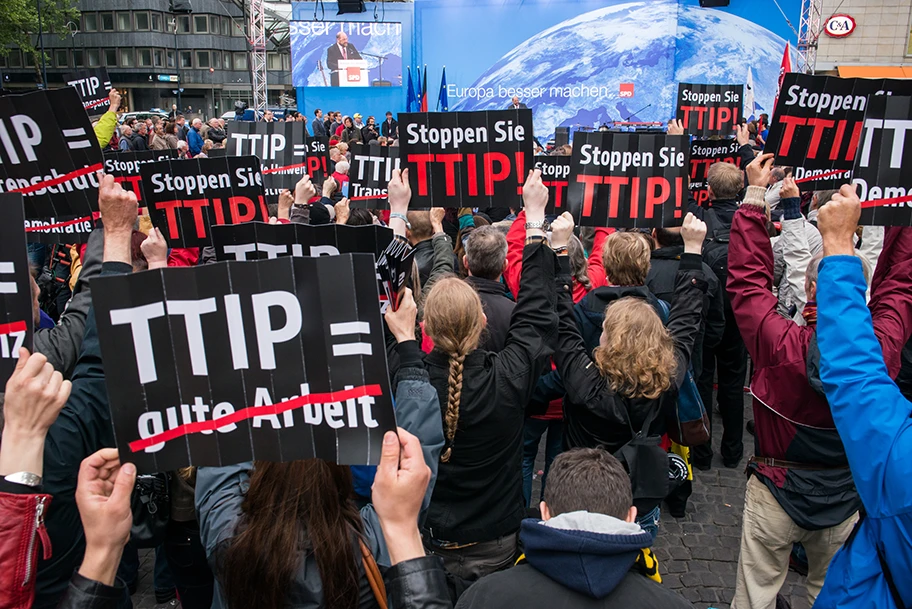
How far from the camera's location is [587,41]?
25734 mm

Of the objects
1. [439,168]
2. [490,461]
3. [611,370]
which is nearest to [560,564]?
[490,461]

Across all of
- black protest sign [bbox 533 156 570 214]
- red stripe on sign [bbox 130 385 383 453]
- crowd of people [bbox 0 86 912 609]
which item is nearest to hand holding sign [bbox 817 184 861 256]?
crowd of people [bbox 0 86 912 609]

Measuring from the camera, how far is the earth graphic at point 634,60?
80.7 feet

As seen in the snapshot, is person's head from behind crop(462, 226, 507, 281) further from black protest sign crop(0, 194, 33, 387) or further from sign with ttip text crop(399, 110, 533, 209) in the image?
black protest sign crop(0, 194, 33, 387)

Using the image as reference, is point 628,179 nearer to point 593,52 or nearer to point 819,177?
point 819,177

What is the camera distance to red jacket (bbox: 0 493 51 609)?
6.06 ft

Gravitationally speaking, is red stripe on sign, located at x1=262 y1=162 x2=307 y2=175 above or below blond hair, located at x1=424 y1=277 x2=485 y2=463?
above

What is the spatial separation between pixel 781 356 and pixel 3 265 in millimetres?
3210

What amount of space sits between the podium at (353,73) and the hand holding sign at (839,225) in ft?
90.6

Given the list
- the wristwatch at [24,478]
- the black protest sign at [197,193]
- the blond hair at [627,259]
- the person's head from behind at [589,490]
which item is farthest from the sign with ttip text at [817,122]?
the wristwatch at [24,478]

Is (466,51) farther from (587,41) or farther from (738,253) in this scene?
(738,253)

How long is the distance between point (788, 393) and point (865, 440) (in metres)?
1.49

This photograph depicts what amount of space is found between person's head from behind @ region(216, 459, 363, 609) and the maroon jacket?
220 centimetres

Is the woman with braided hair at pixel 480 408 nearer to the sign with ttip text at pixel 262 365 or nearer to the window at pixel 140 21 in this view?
the sign with ttip text at pixel 262 365
